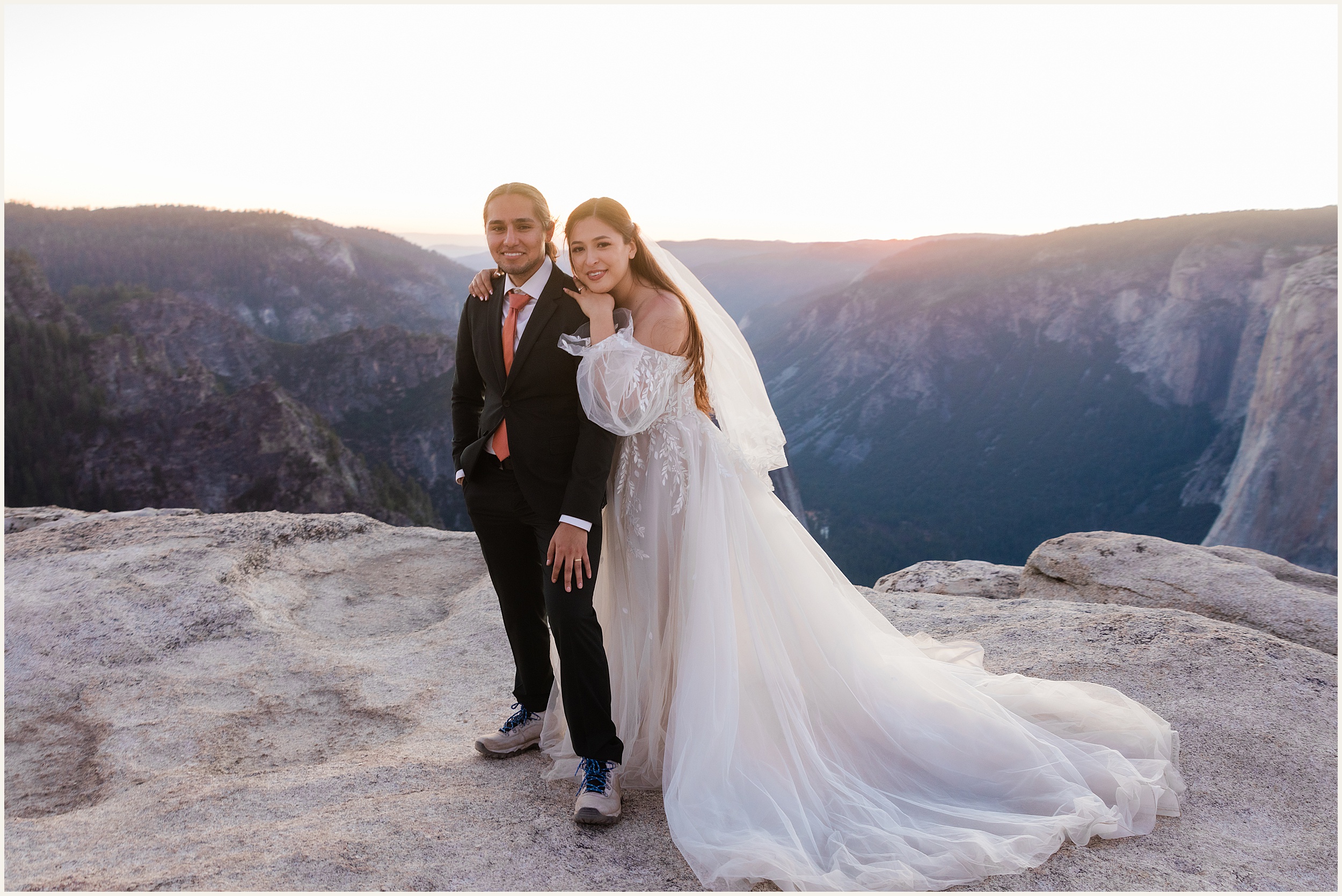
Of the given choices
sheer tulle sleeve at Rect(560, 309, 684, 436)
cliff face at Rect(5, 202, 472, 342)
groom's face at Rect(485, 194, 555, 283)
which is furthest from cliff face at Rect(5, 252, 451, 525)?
sheer tulle sleeve at Rect(560, 309, 684, 436)

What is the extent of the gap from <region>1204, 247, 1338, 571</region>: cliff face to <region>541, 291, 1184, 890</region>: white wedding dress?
27909 mm

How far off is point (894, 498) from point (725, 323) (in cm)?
4361

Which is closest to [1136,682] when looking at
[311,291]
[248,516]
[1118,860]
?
[1118,860]

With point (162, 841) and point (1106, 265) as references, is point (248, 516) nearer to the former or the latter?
point (162, 841)

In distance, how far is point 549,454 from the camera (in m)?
2.56

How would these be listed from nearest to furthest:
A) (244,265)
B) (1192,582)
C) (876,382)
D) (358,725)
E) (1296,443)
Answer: (358,725) < (1192,582) < (1296,443) < (876,382) < (244,265)

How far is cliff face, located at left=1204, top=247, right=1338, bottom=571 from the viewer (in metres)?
24.1

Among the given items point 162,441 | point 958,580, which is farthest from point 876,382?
point 958,580

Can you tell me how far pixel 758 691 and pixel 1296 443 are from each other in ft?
104

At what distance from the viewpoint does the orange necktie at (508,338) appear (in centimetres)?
263

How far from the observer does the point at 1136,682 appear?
359cm

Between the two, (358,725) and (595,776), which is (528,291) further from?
(358,725)

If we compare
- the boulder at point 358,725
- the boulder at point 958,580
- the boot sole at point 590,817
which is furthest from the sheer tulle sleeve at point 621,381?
the boulder at point 958,580

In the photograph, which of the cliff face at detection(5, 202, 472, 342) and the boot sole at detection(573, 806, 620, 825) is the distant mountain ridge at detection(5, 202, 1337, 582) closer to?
the cliff face at detection(5, 202, 472, 342)
